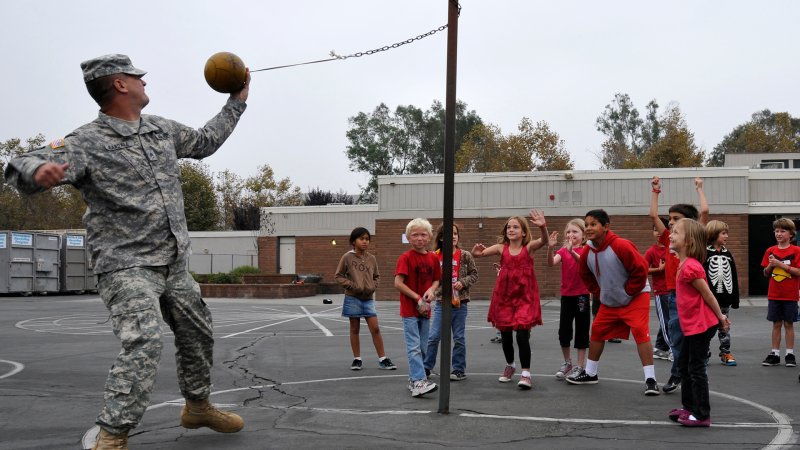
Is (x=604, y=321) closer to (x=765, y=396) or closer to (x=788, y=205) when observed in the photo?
(x=765, y=396)

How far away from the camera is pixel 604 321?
827 centimetres

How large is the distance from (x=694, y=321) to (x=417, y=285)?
9.25 feet

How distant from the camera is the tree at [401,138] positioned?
283 feet

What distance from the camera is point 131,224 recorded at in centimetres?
505

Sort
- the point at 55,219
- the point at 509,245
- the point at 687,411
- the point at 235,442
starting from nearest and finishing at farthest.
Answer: the point at 235,442, the point at 687,411, the point at 509,245, the point at 55,219

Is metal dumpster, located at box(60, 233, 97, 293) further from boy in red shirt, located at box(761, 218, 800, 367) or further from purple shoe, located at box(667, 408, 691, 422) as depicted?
purple shoe, located at box(667, 408, 691, 422)

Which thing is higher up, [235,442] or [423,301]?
[423,301]

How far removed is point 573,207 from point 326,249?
654 inches

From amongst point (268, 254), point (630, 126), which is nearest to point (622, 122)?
point (630, 126)

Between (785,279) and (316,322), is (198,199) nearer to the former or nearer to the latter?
(316,322)

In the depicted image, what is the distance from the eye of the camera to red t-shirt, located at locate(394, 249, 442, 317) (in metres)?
8.35

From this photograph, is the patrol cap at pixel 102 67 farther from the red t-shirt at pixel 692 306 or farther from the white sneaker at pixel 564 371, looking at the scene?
the white sneaker at pixel 564 371

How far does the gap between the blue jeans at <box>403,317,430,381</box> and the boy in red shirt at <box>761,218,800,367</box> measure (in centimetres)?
464

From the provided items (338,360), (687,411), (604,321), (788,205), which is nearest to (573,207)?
(788,205)
